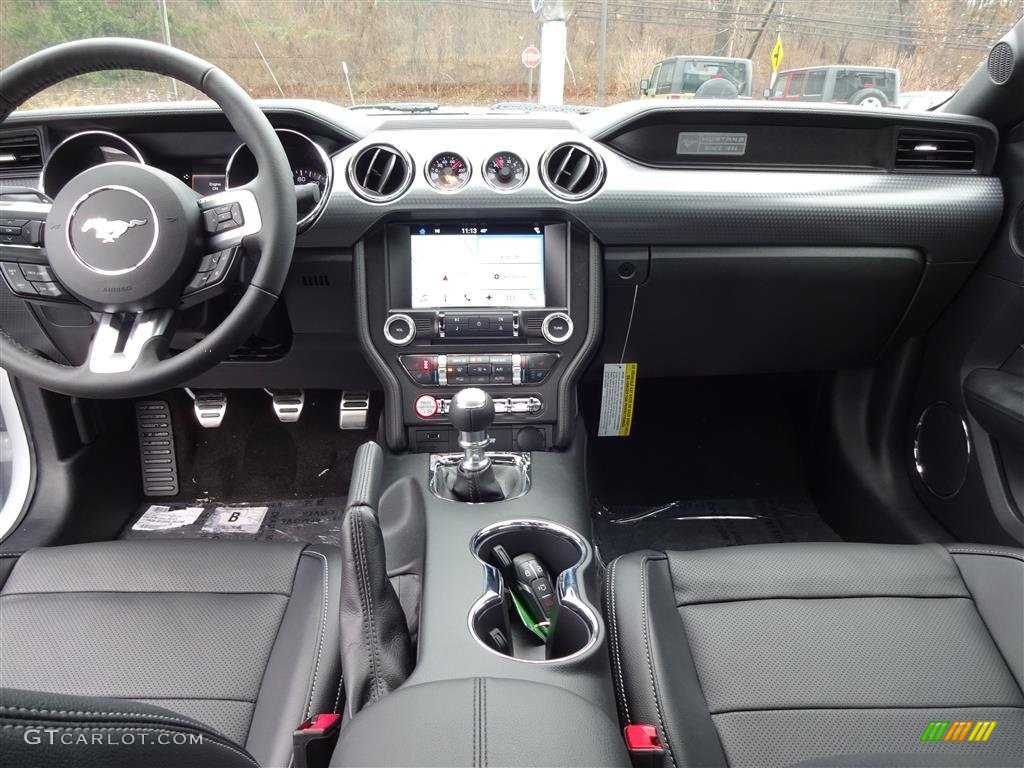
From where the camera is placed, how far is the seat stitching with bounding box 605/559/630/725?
Result: 1006mm

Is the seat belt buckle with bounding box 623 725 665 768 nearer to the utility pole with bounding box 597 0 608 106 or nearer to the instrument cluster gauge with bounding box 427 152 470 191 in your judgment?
the instrument cluster gauge with bounding box 427 152 470 191

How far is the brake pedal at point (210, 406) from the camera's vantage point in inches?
79.0

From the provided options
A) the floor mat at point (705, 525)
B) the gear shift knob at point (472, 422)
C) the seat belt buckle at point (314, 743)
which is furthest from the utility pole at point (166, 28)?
the floor mat at point (705, 525)

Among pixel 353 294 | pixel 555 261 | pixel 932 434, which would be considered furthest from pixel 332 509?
pixel 932 434

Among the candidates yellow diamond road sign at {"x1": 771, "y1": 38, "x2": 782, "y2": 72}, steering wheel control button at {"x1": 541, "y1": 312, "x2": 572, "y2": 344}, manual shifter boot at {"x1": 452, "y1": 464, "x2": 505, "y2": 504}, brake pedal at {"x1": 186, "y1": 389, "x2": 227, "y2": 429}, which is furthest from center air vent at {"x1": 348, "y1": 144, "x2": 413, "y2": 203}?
yellow diamond road sign at {"x1": 771, "y1": 38, "x2": 782, "y2": 72}

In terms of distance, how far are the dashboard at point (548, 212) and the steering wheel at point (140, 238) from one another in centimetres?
30

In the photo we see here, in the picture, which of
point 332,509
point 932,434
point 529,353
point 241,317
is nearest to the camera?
point 241,317

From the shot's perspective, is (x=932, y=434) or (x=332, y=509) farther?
(x=332, y=509)

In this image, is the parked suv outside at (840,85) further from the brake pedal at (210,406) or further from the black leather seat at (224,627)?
the brake pedal at (210,406)

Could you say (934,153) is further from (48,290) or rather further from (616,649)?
(48,290)

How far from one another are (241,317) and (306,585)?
0.48 m

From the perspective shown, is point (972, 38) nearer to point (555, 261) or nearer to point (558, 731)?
point (555, 261)

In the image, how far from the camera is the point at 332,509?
211 centimetres

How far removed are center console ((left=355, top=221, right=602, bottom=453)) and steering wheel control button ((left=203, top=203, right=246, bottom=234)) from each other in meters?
0.38
